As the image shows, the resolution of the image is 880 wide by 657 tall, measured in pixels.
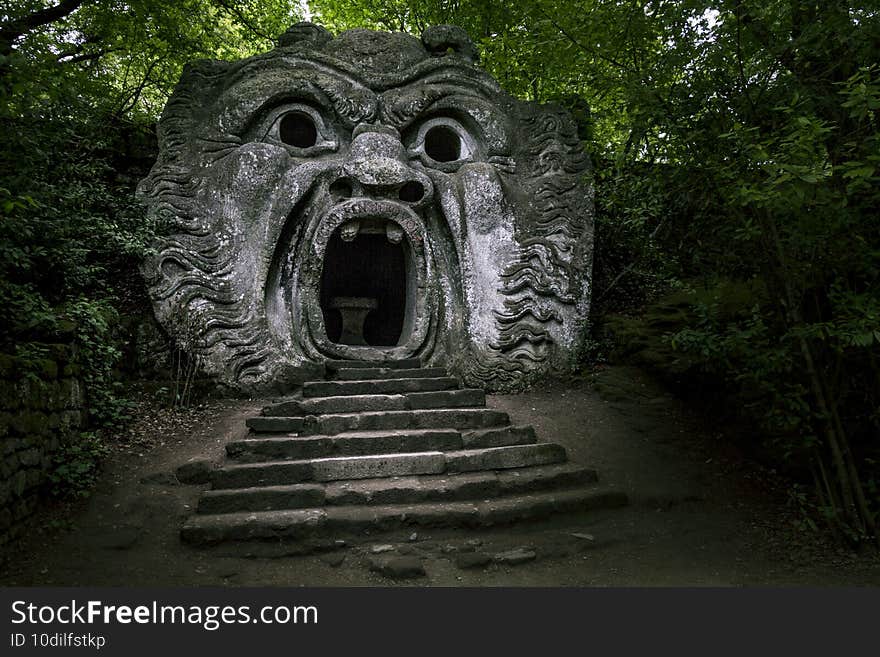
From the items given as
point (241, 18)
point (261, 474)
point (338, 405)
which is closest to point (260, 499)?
point (261, 474)

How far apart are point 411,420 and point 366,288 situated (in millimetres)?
4131

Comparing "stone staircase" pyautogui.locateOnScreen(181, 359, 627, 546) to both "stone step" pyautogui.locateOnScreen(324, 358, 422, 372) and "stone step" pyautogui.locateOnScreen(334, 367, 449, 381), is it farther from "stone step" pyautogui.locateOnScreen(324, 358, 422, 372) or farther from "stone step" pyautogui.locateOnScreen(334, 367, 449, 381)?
"stone step" pyautogui.locateOnScreen(324, 358, 422, 372)

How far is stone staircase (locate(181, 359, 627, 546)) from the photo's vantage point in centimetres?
408

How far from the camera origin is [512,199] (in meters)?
7.25

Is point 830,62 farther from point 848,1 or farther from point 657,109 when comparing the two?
point 657,109

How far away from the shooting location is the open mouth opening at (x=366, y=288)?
27.9 feet

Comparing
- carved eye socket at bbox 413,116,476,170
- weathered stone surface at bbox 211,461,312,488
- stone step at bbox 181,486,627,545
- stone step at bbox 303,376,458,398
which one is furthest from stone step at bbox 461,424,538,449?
carved eye socket at bbox 413,116,476,170

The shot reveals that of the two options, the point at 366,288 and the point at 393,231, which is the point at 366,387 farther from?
the point at 366,288

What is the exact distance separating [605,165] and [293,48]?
176 inches

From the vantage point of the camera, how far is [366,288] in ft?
29.9

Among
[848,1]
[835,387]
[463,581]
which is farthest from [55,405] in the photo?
[848,1]

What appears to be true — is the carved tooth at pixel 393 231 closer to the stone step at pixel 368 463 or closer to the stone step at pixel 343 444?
the stone step at pixel 343 444

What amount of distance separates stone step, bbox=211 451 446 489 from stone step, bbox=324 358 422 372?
175cm

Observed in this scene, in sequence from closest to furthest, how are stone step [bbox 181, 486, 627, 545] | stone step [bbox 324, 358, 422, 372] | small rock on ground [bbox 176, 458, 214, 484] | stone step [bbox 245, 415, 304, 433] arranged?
stone step [bbox 181, 486, 627, 545]
small rock on ground [bbox 176, 458, 214, 484]
stone step [bbox 245, 415, 304, 433]
stone step [bbox 324, 358, 422, 372]
